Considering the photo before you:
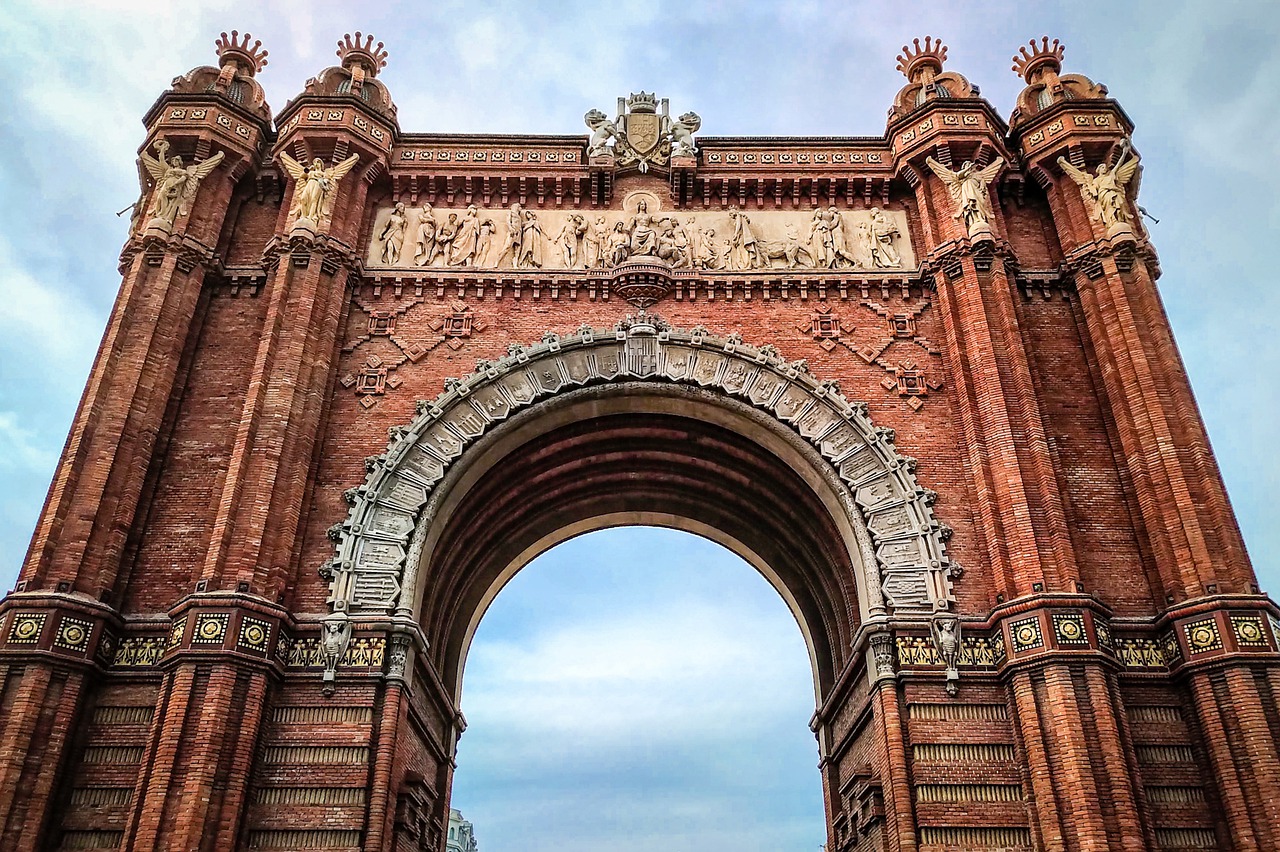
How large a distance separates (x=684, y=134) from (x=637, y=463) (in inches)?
261

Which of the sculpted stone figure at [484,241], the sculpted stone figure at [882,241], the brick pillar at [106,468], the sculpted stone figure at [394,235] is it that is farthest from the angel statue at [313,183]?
the sculpted stone figure at [882,241]

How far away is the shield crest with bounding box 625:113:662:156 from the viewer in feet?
64.1

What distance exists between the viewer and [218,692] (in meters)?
13.1

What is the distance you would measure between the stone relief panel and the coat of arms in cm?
80

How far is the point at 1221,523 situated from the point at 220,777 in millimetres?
14591

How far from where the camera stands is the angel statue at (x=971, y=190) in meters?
17.8

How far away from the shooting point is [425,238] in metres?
18.7

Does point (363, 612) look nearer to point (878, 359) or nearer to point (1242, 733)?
point (878, 359)

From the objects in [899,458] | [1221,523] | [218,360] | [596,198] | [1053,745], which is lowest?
[1053,745]

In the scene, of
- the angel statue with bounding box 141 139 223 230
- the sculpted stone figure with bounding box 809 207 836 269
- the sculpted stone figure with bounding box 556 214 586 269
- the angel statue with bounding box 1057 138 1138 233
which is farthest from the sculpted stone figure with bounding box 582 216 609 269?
the angel statue with bounding box 1057 138 1138 233

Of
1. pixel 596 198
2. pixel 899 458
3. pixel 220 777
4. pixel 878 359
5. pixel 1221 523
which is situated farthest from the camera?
pixel 596 198

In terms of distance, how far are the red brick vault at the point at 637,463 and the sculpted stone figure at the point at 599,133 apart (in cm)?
9

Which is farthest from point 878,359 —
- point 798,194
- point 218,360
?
point 218,360

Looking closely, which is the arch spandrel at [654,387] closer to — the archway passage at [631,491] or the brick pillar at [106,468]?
the archway passage at [631,491]
